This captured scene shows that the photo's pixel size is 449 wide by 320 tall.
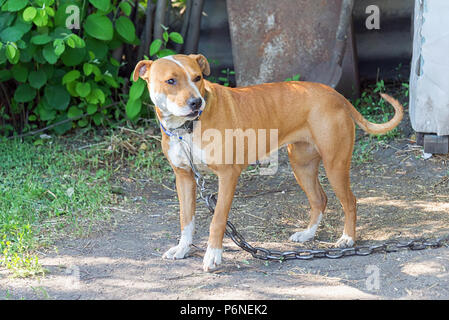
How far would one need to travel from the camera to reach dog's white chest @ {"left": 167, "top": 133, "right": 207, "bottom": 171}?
385cm

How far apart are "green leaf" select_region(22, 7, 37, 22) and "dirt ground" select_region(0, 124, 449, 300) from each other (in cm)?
171

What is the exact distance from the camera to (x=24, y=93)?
20.9 ft

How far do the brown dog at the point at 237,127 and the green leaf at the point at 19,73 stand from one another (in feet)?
9.11

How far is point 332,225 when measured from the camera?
4734 millimetres

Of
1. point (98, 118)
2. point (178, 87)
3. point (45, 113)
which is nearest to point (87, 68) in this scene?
point (98, 118)

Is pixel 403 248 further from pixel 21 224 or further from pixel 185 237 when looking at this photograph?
pixel 21 224

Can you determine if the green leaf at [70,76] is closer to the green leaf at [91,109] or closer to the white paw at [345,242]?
the green leaf at [91,109]

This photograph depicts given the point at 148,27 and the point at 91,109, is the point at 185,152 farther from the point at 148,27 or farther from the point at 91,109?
the point at 148,27

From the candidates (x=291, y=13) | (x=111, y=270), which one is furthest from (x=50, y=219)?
(x=291, y=13)

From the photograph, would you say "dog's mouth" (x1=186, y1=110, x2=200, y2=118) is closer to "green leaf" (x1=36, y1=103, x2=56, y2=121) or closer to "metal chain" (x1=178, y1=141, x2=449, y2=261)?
"metal chain" (x1=178, y1=141, x2=449, y2=261)

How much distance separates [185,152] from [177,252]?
71 centimetres

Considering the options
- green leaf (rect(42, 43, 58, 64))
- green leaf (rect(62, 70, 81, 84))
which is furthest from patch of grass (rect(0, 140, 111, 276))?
green leaf (rect(42, 43, 58, 64))

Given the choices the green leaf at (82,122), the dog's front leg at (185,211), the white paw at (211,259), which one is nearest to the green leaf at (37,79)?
the green leaf at (82,122)

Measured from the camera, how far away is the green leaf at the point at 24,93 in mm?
6363
